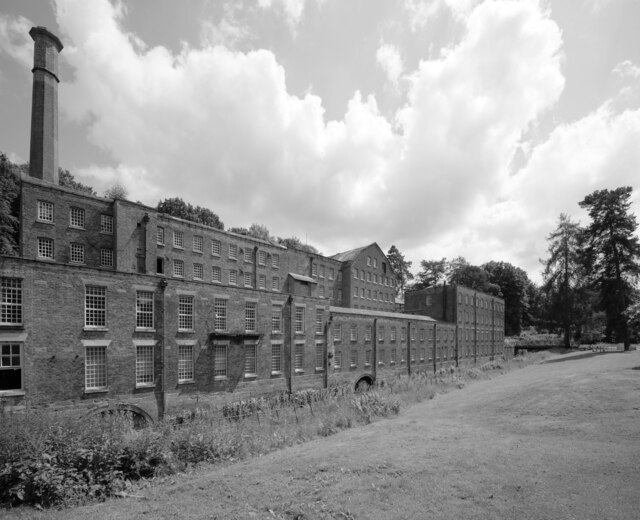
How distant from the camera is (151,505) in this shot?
9398mm

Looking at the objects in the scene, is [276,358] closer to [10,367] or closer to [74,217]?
[10,367]

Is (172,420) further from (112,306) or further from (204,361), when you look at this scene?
(112,306)

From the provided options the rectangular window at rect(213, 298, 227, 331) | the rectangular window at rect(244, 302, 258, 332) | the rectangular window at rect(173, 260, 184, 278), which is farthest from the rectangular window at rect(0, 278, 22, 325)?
the rectangular window at rect(173, 260, 184, 278)

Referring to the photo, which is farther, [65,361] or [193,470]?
[65,361]

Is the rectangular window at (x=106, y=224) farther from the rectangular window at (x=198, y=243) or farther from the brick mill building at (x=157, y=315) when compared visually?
the rectangular window at (x=198, y=243)

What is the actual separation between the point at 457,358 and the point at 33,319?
5411cm

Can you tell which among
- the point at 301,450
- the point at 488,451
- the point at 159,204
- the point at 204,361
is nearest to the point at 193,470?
the point at 301,450

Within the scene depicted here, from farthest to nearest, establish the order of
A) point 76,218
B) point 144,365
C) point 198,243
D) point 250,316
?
point 198,243 → point 76,218 → point 250,316 → point 144,365

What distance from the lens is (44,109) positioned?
3747cm

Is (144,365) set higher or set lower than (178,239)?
lower

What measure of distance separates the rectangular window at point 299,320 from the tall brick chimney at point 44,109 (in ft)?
87.3

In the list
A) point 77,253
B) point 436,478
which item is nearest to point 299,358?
point 77,253

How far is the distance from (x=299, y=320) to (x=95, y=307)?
16.6 m

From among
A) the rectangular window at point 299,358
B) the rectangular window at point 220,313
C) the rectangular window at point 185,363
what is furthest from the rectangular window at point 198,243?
the rectangular window at point 185,363
